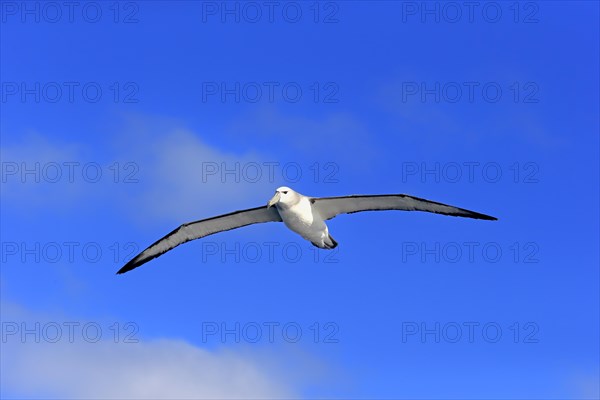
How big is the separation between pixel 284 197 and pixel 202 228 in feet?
12.1

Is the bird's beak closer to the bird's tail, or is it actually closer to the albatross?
the albatross

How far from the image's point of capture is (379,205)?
19.5 m

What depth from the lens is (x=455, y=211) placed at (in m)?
19.5

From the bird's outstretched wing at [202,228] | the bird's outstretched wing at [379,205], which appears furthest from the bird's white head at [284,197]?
the bird's outstretched wing at [202,228]

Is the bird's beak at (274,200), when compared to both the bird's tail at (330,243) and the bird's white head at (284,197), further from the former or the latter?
the bird's tail at (330,243)

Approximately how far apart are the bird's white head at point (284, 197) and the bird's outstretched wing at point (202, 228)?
1189 mm

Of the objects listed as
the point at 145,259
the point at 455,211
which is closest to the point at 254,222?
the point at 145,259

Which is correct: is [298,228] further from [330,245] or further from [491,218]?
[491,218]

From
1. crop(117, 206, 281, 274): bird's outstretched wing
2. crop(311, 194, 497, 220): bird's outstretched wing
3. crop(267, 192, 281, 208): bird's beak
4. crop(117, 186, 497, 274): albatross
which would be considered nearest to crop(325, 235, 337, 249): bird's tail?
crop(117, 186, 497, 274): albatross

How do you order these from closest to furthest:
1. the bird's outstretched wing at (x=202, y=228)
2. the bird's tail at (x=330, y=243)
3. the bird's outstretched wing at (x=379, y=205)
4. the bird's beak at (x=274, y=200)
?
the bird's beak at (x=274, y=200) → the bird's outstretched wing at (x=379, y=205) → the bird's tail at (x=330, y=243) → the bird's outstretched wing at (x=202, y=228)

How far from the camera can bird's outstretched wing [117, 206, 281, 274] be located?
1981 cm

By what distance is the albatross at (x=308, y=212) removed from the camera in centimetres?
1831

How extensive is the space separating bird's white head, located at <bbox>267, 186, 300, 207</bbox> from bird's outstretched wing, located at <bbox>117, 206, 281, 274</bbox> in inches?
46.8

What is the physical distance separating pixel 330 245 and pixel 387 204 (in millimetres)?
1998
